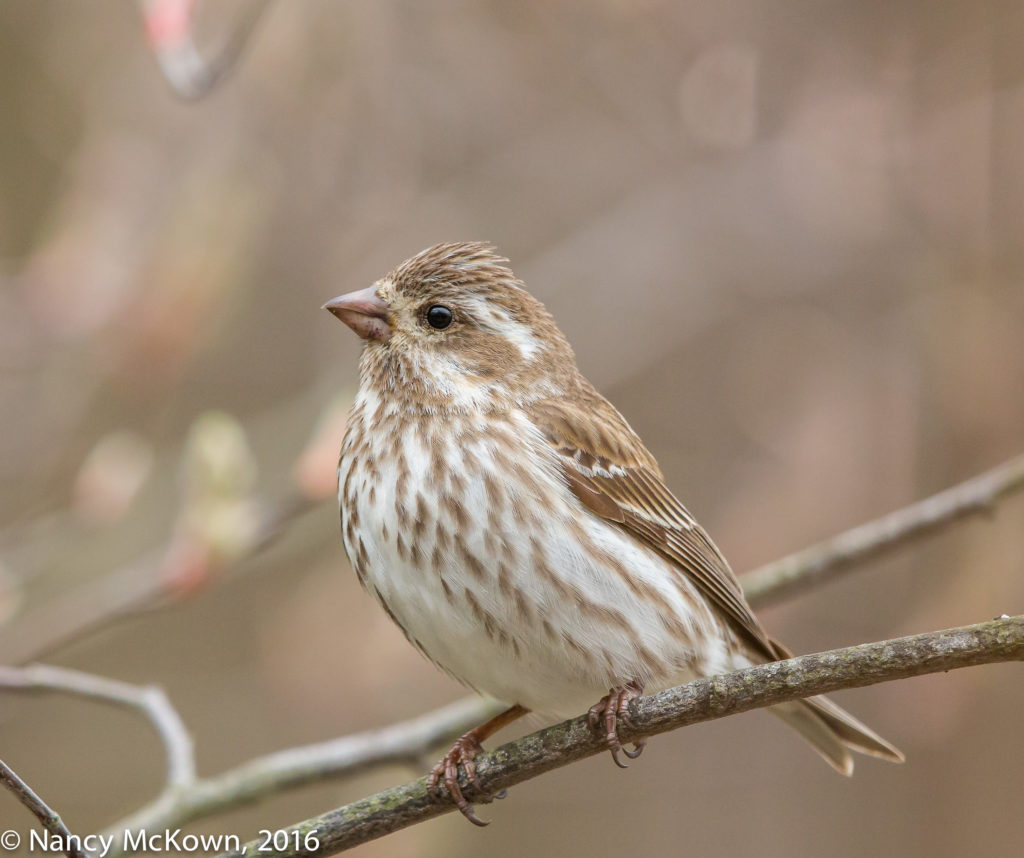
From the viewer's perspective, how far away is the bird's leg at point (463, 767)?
4.13 m

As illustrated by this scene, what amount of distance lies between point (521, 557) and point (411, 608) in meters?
0.40

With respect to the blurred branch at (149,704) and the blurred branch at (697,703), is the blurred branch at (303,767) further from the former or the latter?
the blurred branch at (697,703)

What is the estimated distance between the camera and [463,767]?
4238mm

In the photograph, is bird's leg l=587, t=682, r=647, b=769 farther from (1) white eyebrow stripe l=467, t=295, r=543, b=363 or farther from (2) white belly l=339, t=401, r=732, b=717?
(1) white eyebrow stripe l=467, t=295, r=543, b=363

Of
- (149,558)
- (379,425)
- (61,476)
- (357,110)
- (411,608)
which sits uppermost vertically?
(357,110)

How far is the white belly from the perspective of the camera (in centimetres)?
429

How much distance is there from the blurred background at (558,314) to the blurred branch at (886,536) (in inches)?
37.6

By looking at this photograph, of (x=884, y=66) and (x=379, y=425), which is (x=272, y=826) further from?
(x=884, y=66)

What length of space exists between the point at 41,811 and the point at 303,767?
1.83 metres

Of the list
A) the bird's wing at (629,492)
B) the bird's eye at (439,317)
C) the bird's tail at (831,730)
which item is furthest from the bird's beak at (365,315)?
the bird's tail at (831,730)

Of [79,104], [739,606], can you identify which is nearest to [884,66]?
[739,606]

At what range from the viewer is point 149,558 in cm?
678

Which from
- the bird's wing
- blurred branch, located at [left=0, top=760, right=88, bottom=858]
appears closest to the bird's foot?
the bird's wing
